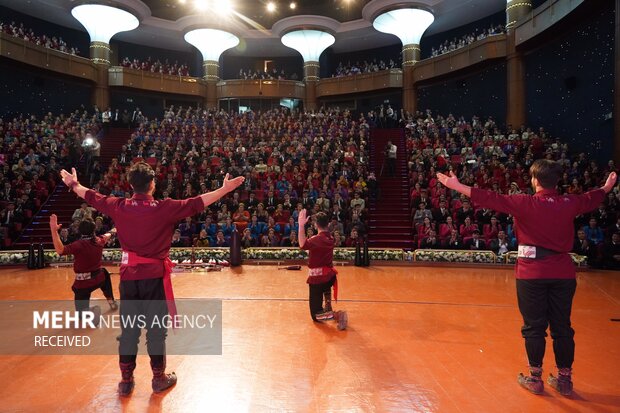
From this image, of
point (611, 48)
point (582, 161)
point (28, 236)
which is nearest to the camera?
point (28, 236)

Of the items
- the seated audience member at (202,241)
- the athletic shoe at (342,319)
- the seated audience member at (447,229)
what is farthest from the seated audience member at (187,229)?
the athletic shoe at (342,319)

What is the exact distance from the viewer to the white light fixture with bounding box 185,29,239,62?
23141 millimetres

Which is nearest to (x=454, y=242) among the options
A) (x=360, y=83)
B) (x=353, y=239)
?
(x=353, y=239)

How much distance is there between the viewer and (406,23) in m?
21.5

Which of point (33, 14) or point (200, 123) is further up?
point (33, 14)

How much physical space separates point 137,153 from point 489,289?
13.3 metres

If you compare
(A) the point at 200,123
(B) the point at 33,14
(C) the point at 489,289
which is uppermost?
(B) the point at 33,14

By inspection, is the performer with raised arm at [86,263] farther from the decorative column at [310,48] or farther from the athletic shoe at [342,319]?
the decorative column at [310,48]

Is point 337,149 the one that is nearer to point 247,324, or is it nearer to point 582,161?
point 582,161

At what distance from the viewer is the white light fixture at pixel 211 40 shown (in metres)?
23.1

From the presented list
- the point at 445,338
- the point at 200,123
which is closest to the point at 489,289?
the point at 445,338

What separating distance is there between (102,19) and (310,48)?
10950 mm

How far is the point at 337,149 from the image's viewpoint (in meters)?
15.0

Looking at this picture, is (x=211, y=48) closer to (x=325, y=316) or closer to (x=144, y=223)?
(x=325, y=316)
